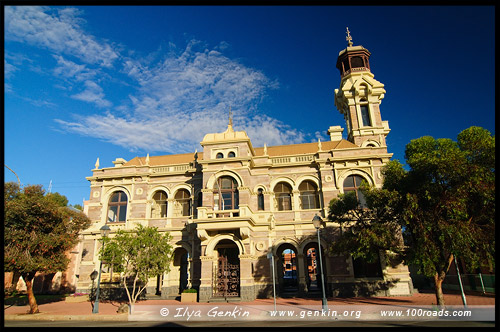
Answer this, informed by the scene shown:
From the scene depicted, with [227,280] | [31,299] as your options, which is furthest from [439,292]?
[31,299]

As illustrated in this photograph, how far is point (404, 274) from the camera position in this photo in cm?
2164

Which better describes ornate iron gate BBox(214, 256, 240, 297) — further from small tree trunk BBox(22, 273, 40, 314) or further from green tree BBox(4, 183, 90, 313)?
small tree trunk BBox(22, 273, 40, 314)

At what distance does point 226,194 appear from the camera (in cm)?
2425

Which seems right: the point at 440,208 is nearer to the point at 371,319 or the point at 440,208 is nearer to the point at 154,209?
the point at 371,319

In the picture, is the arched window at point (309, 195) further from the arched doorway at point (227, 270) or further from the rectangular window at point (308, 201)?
the arched doorway at point (227, 270)

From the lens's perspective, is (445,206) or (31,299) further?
(31,299)

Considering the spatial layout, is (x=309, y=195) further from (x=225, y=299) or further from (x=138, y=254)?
(x=138, y=254)

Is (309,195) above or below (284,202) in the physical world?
above

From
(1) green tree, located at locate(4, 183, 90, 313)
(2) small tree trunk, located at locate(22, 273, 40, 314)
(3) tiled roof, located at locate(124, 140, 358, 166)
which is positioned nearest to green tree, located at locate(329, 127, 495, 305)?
(3) tiled roof, located at locate(124, 140, 358, 166)

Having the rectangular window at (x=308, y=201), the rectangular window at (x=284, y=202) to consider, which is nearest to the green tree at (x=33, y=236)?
the rectangular window at (x=284, y=202)

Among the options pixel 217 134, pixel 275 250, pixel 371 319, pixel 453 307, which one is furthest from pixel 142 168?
pixel 453 307

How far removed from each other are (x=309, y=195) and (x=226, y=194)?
671 centimetres

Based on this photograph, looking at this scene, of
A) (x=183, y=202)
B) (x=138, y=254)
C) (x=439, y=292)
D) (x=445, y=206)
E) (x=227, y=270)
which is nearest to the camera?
(x=445, y=206)

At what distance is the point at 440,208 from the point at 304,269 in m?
10.9
